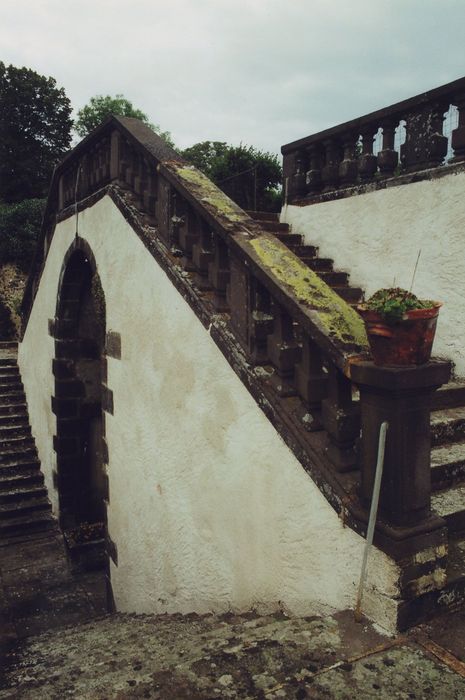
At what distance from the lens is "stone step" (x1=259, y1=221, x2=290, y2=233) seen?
6340mm

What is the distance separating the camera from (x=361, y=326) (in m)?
2.61

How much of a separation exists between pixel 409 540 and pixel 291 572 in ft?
2.43

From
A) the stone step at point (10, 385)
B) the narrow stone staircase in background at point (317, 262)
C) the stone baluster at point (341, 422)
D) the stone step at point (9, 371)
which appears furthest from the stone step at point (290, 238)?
the stone step at point (9, 371)

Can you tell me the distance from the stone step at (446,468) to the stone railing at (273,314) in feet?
2.42

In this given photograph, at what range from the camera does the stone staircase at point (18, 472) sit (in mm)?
7273

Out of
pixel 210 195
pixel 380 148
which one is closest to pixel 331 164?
pixel 380 148

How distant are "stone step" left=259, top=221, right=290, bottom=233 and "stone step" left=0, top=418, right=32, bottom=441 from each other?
510 centimetres

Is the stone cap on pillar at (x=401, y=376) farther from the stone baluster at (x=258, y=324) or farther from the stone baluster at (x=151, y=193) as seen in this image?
the stone baluster at (x=151, y=193)

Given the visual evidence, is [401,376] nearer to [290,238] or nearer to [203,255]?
[203,255]

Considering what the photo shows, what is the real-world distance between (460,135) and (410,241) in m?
0.96

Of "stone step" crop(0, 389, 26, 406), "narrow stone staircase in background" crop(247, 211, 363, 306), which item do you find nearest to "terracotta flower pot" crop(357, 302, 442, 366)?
"narrow stone staircase in background" crop(247, 211, 363, 306)

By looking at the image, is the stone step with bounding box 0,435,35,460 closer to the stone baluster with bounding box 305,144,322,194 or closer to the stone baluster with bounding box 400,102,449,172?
the stone baluster with bounding box 305,144,322,194

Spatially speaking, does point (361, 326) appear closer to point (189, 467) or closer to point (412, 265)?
point (189, 467)

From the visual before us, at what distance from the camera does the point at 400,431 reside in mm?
2154
